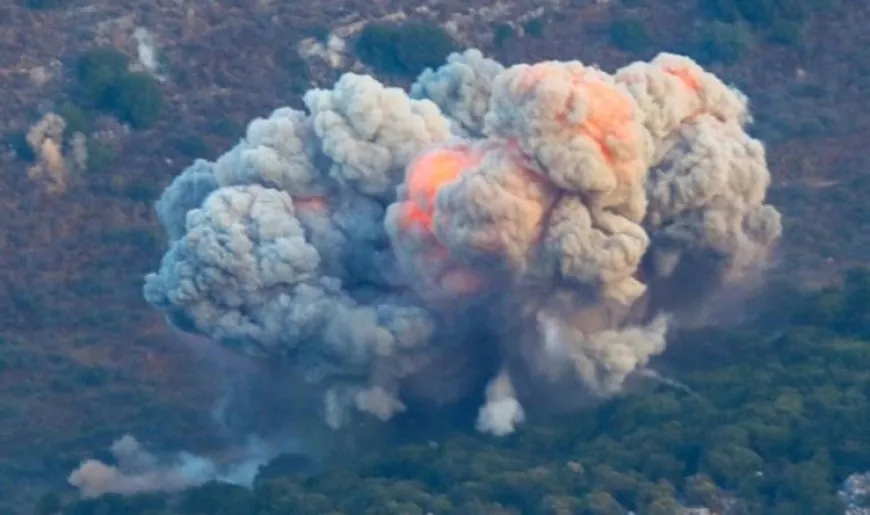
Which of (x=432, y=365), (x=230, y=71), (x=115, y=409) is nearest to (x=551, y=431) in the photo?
(x=432, y=365)

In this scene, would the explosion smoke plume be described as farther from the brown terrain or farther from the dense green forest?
the brown terrain

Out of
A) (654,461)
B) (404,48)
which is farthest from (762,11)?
(654,461)

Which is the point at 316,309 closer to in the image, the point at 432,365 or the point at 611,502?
the point at 432,365

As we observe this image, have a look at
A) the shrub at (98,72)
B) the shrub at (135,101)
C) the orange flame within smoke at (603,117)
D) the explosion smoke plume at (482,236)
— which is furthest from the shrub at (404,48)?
the orange flame within smoke at (603,117)

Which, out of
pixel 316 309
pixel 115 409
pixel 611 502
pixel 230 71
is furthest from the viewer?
pixel 230 71

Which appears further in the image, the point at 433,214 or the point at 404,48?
the point at 404,48

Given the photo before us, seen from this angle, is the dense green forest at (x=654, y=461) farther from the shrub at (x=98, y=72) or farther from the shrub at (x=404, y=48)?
the shrub at (x=404, y=48)

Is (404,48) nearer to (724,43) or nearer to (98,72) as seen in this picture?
(98,72)
